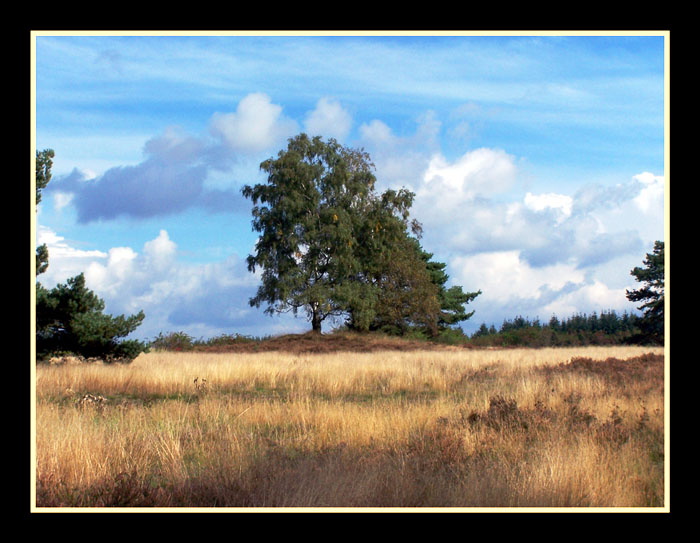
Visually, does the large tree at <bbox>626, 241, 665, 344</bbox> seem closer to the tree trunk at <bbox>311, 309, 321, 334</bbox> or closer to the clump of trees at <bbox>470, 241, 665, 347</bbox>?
the clump of trees at <bbox>470, 241, 665, 347</bbox>

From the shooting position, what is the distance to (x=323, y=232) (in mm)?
38406

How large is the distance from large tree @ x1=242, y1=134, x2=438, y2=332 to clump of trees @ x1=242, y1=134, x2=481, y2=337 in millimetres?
66

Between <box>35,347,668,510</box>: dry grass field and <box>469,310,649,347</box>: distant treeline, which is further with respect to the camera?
<box>469,310,649,347</box>: distant treeline

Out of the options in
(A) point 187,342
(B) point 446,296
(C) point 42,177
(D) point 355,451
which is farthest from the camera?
(B) point 446,296

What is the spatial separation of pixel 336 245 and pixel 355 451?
105ft

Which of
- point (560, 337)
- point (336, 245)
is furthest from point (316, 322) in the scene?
point (560, 337)

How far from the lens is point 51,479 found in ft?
19.8

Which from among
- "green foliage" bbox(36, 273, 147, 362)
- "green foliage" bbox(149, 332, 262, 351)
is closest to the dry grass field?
"green foliage" bbox(36, 273, 147, 362)

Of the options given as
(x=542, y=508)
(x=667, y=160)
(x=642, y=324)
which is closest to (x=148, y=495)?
(x=542, y=508)

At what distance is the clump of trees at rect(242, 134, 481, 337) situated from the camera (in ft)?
125

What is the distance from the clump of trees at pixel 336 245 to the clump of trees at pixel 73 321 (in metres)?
21.1

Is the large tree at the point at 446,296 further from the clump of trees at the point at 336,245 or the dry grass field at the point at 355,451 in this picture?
the dry grass field at the point at 355,451

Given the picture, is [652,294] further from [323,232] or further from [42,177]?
[42,177]

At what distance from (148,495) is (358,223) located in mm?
35217
